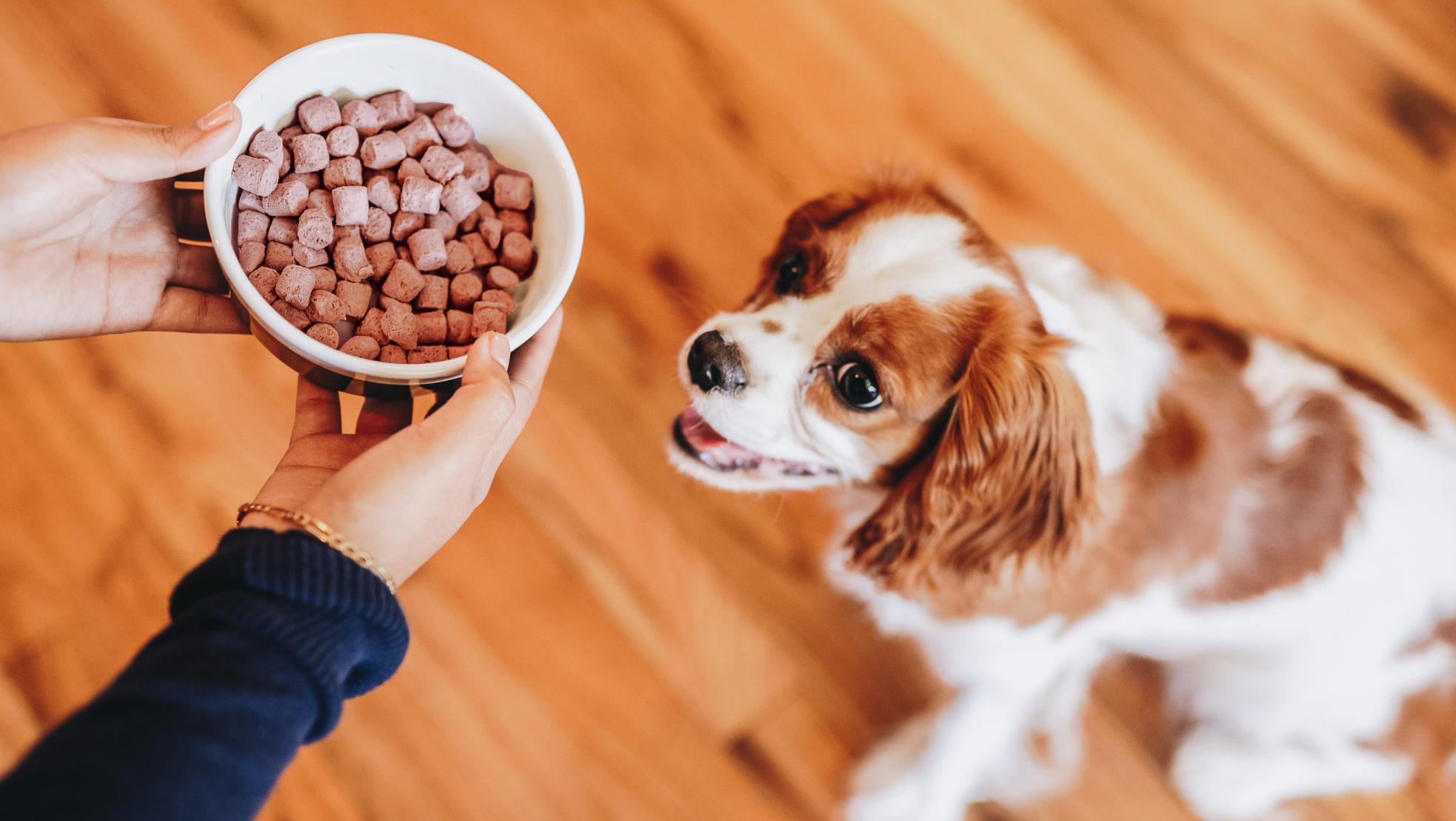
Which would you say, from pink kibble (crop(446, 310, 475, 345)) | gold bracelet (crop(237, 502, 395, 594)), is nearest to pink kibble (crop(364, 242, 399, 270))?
pink kibble (crop(446, 310, 475, 345))

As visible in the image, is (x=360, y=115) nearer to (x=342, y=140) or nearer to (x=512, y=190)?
(x=342, y=140)

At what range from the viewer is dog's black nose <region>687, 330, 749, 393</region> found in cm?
121

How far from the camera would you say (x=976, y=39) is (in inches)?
80.7

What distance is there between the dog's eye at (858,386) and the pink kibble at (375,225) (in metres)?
0.60

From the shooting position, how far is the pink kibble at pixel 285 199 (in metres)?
1.04

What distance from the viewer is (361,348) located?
40.6 inches

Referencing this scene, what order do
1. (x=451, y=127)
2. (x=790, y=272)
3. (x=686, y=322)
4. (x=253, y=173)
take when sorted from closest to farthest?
1. (x=253, y=173)
2. (x=451, y=127)
3. (x=790, y=272)
4. (x=686, y=322)

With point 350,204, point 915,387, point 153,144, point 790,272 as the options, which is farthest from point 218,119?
point 915,387

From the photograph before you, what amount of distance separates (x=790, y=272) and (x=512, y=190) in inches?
16.4

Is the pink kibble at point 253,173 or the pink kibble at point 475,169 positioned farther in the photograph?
the pink kibble at point 475,169

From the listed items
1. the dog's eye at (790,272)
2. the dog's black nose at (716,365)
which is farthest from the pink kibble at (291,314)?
the dog's eye at (790,272)

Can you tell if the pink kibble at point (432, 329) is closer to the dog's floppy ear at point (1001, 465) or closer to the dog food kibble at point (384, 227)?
the dog food kibble at point (384, 227)

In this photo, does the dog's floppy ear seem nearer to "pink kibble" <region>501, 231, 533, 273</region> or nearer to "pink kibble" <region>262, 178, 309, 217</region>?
"pink kibble" <region>501, 231, 533, 273</region>

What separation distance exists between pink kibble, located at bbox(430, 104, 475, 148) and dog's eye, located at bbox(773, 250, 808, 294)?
1.57 feet
